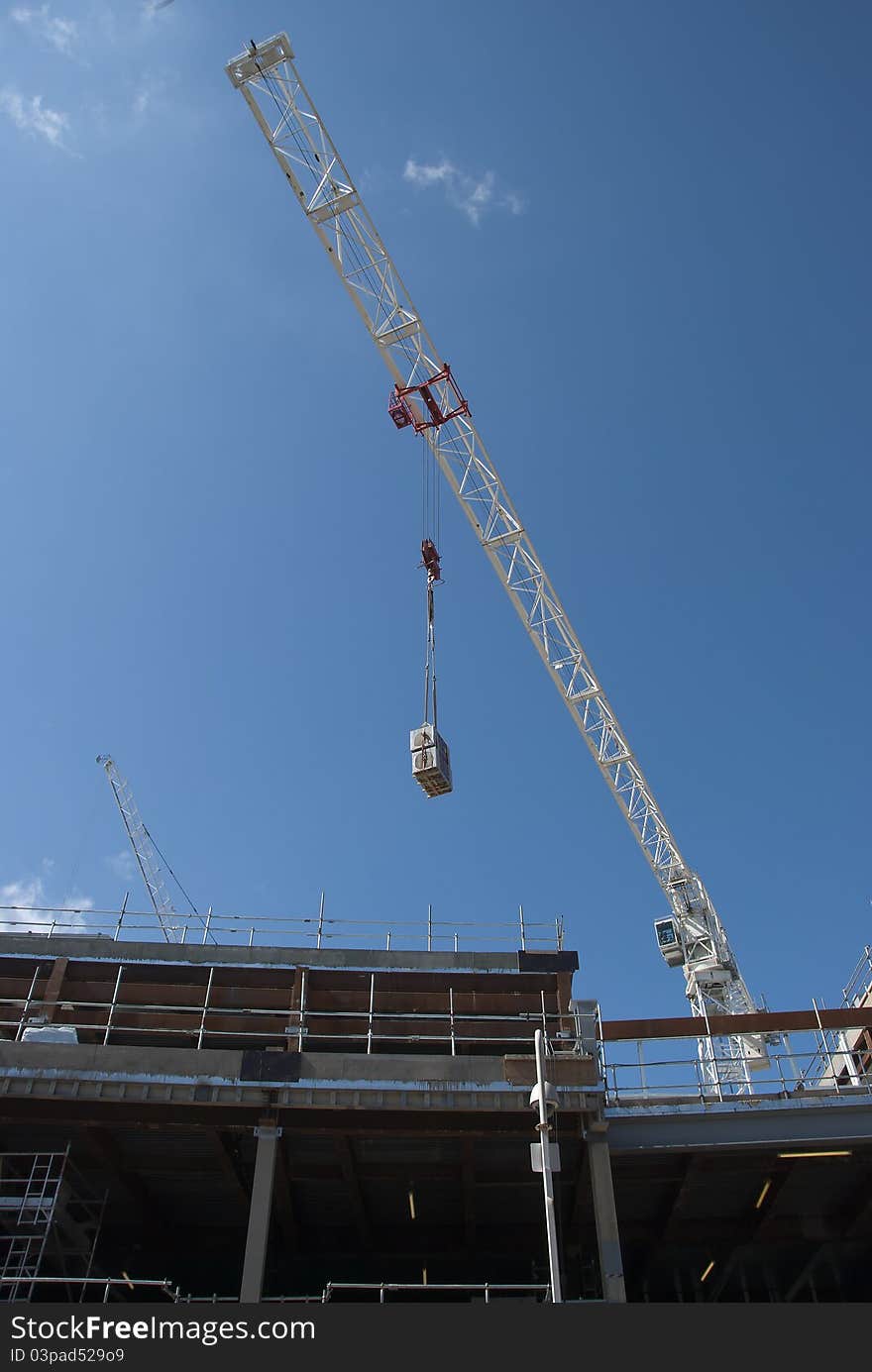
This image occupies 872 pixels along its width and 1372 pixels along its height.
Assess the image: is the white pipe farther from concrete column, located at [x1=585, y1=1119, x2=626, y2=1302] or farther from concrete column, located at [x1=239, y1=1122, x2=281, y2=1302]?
concrete column, located at [x1=239, y1=1122, x2=281, y2=1302]

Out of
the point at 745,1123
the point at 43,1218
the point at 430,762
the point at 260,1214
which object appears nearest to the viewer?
the point at 260,1214

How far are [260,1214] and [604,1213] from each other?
7.45 metres

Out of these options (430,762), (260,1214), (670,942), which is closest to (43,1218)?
(260,1214)

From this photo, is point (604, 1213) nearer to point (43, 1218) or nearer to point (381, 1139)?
point (381, 1139)

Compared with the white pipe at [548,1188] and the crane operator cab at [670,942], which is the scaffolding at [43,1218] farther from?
the crane operator cab at [670,942]

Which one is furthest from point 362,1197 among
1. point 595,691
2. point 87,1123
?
point 595,691

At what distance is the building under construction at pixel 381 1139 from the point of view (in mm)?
22531

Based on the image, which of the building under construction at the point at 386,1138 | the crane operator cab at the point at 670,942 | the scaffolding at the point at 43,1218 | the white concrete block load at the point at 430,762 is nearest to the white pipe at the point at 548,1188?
the building under construction at the point at 386,1138

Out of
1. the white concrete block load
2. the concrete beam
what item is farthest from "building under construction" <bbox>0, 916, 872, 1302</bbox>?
the white concrete block load

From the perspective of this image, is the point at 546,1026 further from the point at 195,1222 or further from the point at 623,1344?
the point at 623,1344

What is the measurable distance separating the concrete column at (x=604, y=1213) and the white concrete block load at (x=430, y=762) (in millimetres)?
20084

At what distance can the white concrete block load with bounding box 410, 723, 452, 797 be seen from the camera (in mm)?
41500

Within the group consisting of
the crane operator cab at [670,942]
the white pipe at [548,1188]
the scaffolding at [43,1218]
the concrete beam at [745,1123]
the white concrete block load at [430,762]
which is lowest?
the white pipe at [548,1188]

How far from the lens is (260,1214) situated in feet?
70.2
